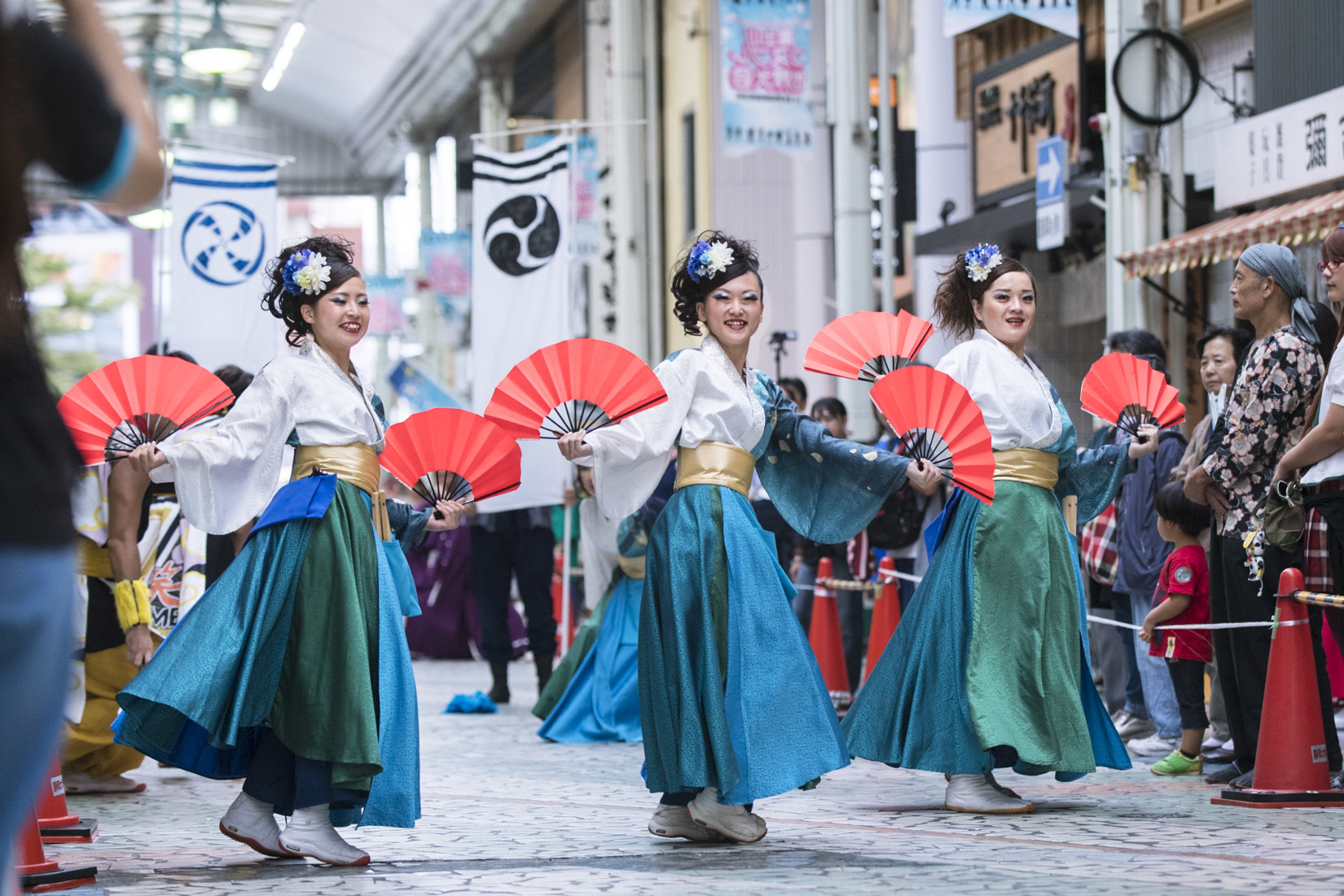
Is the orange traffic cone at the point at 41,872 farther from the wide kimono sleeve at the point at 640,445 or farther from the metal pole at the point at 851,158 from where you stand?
the metal pole at the point at 851,158

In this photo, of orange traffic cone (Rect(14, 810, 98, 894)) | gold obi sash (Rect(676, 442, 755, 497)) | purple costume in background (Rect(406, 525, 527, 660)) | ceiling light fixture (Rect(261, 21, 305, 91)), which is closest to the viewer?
orange traffic cone (Rect(14, 810, 98, 894))

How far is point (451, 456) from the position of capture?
16.8 feet

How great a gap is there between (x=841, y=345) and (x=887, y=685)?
3.45 ft

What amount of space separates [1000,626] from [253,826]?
7.33 ft

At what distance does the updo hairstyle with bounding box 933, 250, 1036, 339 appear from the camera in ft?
18.2

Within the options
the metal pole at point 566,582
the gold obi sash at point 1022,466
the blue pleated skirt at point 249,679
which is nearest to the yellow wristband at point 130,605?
the blue pleated skirt at point 249,679

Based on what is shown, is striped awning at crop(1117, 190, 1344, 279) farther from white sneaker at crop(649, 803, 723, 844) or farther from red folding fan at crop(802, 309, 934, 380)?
white sneaker at crop(649, 803, 723, 844)

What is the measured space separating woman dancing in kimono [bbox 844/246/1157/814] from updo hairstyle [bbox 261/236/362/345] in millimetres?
1894

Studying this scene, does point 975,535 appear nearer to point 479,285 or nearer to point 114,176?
point 114,176

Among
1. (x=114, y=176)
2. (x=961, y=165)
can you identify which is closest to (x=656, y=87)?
(x=961, y=165)

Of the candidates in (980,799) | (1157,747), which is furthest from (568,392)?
(1157,747)

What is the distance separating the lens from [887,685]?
17.4ft

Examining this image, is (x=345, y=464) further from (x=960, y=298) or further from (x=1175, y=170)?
(x=1175, y=170)

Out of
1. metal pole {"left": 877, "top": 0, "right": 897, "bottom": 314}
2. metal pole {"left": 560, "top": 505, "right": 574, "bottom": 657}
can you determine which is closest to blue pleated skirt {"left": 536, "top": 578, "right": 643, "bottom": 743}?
metal pole {"left": 560, "top": 505, "right": 574, "bottom": 657}
